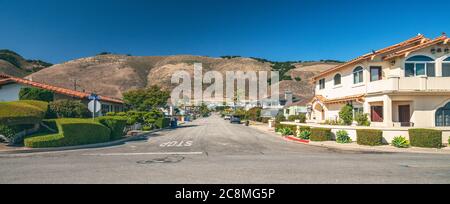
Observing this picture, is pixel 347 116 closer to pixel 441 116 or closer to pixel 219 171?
pixel 441 116

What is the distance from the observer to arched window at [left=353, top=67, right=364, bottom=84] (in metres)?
25.4

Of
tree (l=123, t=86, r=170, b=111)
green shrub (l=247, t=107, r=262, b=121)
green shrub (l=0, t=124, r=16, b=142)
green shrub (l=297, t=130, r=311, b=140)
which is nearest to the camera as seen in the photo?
green shrub (l=0, t=124, r=16, b=142)

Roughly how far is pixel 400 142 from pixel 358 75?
952cm

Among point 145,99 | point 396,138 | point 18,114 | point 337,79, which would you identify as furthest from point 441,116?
point 145,99

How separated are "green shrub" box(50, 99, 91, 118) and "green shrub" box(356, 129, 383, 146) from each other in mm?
23169

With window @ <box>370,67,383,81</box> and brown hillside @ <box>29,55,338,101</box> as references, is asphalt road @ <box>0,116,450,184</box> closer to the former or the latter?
window @ <box>370,67,383,81</box>

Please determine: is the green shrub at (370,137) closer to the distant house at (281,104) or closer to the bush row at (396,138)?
the bush row at (396,138)

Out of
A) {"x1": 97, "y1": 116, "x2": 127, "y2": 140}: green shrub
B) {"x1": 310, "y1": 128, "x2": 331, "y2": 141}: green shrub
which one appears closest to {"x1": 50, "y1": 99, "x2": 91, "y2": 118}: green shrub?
{"x1": 97, "y1": 116, "x2": 127, "y2": 140}: green shrub

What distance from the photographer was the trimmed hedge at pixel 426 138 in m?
17.3

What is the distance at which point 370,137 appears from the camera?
61.3 ft

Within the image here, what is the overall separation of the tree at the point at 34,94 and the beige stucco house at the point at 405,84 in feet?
89.9
